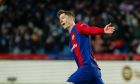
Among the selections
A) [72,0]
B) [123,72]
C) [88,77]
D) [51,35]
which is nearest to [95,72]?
[88,77]

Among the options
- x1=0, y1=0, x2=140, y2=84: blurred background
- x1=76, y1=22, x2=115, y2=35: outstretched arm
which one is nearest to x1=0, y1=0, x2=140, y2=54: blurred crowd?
x1=0, y1=0, x2=140, y2=84: blurred background

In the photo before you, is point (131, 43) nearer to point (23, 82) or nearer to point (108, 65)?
point (108, 65)

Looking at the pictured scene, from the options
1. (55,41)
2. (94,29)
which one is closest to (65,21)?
(94,29)

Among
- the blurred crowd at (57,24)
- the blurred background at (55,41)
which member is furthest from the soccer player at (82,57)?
the blurred crowd at (57,24)

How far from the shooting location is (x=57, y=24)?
21062 millimetres

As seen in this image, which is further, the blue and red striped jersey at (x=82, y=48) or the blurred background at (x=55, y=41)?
the blurred background at (x=55, y=41)

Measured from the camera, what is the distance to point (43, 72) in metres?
19.7

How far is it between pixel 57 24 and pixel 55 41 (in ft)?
3.08

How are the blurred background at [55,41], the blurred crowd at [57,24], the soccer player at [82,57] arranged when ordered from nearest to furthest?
the soccer player at [82,57] → the blurred background at [55,41] → the blurred crowd at [57,24]

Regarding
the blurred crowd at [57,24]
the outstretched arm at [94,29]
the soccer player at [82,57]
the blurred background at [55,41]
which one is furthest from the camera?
the blurred crowd at [57,24]

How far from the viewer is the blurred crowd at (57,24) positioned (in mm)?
19794

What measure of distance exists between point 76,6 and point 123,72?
381 cm

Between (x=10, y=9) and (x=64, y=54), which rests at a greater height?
(x=10, y=9)

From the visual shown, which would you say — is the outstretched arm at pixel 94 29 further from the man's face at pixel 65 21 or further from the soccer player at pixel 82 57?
the man's face at pixel 65 21
